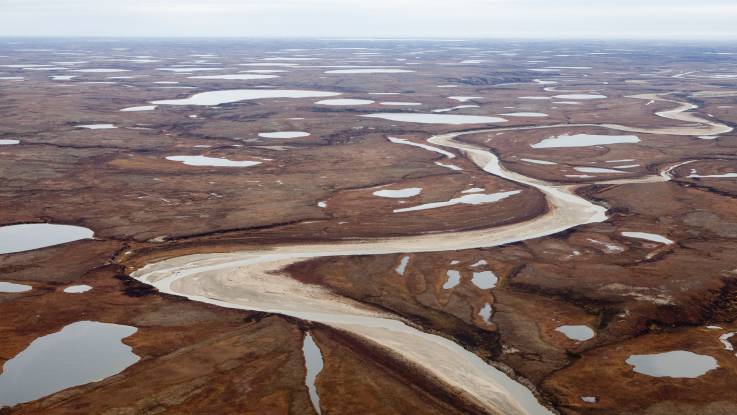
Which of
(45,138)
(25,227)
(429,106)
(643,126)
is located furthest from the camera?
(429,106)

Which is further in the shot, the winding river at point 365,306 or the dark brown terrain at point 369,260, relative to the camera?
the winding river at point 365,306

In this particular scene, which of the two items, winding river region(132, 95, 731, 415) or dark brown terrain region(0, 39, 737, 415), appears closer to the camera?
dark brown terrain region(0, 39, 737, 415)

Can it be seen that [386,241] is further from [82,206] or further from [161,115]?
[161,115]

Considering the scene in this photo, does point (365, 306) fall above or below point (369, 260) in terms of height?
below

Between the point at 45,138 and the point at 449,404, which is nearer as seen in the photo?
the point at 449,404

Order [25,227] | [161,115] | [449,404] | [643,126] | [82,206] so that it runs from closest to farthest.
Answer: [449,404] → [25,227] → [82,206] → [643,126] → [161,115]

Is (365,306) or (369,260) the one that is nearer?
(365,306)

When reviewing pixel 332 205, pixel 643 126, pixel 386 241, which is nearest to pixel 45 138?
pixel 332 205
